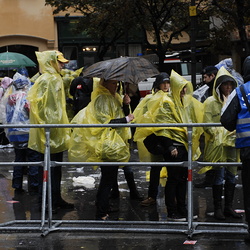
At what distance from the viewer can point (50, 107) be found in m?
7.75

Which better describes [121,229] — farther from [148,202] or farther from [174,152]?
[148,202]

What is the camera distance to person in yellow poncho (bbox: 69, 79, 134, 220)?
7.13 metres

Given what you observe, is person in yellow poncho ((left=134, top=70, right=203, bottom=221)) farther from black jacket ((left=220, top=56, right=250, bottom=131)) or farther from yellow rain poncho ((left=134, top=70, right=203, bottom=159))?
black jacket ((left=220, top=56, right=250, bottom=131))

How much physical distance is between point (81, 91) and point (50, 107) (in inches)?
204

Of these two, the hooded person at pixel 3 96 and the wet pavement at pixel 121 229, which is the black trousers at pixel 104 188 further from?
the hooded person at pixel 3 96

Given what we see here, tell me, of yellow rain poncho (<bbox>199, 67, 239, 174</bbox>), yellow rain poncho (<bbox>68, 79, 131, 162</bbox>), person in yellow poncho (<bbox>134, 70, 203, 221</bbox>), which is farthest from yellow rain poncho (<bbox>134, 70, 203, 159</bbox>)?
yellow rain poncho (<bbox>68, 79, 131, 162</bbox>)

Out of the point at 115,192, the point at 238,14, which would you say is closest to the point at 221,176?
the point at 115,192

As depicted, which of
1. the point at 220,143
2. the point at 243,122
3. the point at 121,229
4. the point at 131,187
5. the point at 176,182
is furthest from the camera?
the point at 131,187

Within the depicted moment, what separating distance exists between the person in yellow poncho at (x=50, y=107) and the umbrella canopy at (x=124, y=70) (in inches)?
25.0

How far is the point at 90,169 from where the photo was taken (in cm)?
1112

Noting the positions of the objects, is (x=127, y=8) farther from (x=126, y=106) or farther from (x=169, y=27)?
(x=126, y=106)

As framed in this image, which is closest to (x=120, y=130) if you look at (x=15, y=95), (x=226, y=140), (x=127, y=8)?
(x=226, y=140)

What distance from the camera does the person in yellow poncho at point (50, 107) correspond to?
25.3ft

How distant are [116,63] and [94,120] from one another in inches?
28.6
